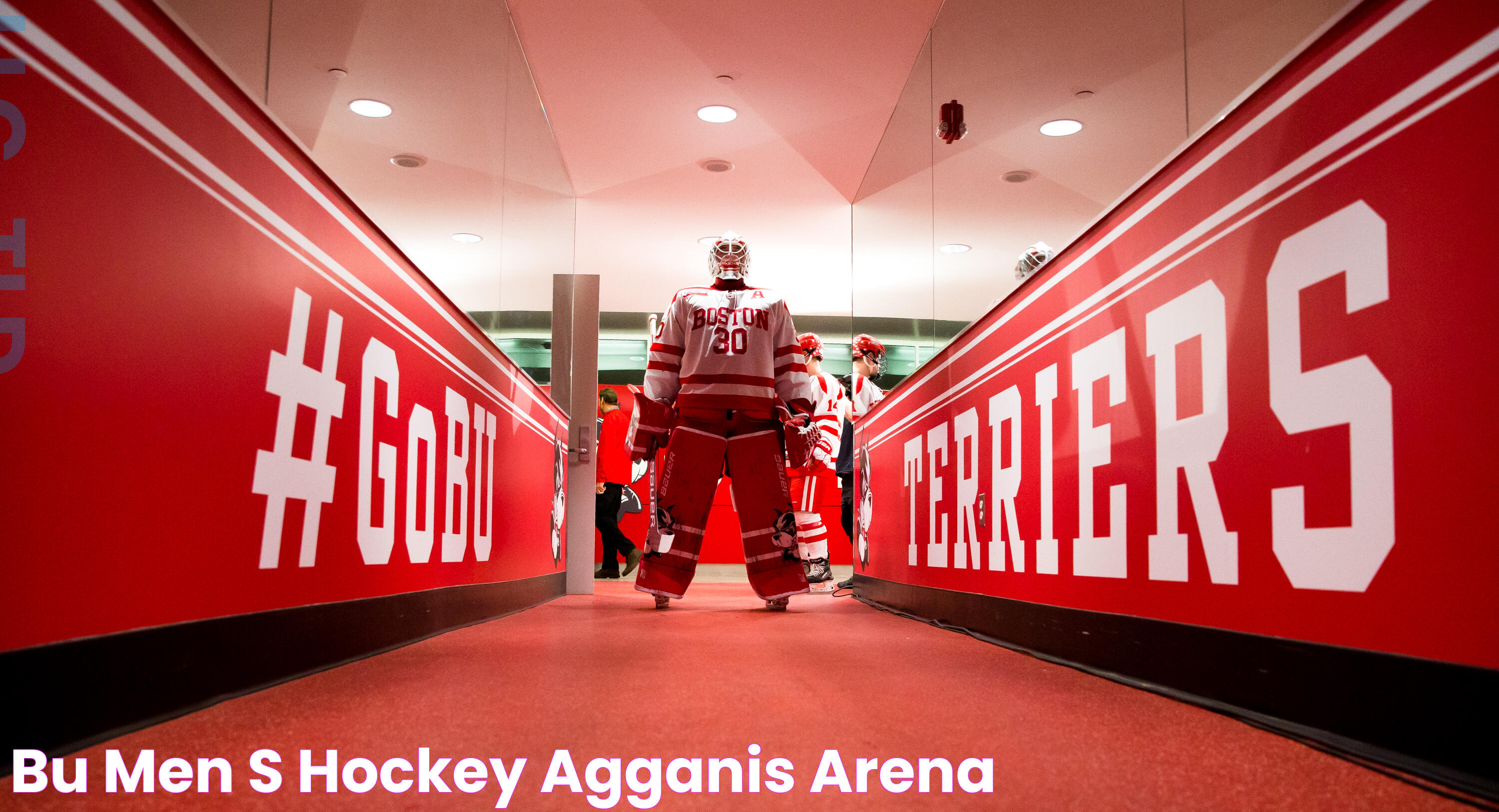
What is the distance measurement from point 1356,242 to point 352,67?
2.43m

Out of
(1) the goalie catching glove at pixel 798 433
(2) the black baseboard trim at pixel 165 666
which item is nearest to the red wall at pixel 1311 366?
(2) the black baseboard trim at pixel 165 666

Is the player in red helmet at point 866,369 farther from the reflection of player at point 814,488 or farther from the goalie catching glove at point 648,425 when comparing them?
the goalie catching glove at point 648,425

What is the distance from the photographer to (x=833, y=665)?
214 cm

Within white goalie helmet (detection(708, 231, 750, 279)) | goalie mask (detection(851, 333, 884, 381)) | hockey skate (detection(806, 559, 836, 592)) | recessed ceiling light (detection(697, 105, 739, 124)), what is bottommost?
hockey skate (detection(806, 559, 836, 592))

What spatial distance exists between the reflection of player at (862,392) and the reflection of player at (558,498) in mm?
1802

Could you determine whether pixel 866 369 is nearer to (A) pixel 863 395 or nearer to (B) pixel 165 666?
(A) pixel 863 395

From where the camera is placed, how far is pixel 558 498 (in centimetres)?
544

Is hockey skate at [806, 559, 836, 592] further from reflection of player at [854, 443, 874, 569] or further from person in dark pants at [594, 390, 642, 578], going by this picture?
person in dark pants at [594, 390, 642, 578]

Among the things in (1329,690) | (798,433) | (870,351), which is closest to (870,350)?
(870,351)

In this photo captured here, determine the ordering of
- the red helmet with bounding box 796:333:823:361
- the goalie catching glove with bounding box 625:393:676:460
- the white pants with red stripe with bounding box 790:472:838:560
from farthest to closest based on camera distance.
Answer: the red helmet with bounding box 796:333:823:361
the white pants with red stripe with bounding box 790:472:838:560
the goalie catching glove with bounding box 625:393:676:460

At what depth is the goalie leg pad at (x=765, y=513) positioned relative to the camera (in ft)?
13.8

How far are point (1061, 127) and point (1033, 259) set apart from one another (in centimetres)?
44

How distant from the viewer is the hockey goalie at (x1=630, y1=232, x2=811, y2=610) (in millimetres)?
4234

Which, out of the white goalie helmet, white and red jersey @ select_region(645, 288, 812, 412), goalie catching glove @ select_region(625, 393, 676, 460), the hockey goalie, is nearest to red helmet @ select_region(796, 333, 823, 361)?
the white goalie helmet
